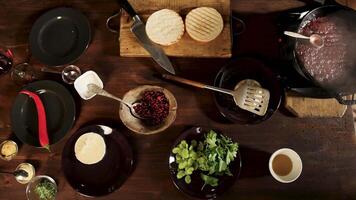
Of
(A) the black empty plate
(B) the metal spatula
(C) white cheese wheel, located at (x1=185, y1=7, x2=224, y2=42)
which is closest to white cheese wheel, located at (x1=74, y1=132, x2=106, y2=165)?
(A) the black empty plate

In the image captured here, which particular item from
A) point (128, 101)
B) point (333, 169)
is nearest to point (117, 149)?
point (128, 101)

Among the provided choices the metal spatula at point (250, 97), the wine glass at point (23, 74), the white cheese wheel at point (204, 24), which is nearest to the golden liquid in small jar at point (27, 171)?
the wine glass at point (23, 74)

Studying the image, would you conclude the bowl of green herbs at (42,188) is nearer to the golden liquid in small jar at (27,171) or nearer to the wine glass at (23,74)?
the golden liquid in small jar at (27,171)

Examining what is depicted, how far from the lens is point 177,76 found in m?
1.55

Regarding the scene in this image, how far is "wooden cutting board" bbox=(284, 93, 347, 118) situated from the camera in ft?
4.83

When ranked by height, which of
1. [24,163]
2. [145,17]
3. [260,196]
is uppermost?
[145,17]

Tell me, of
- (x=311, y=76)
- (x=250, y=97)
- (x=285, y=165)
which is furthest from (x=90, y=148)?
(x=311, y=76)

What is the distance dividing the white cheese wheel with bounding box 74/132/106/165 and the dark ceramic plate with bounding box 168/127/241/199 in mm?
305

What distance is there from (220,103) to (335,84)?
48cm

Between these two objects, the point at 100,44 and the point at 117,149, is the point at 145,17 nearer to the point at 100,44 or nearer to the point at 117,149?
the point at 100,44

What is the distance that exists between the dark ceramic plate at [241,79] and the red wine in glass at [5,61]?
1.00 m

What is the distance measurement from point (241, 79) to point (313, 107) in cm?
34

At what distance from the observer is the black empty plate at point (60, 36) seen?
161 centimetres

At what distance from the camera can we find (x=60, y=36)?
1.65 meters
